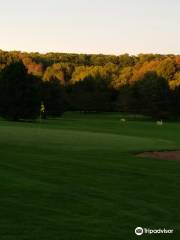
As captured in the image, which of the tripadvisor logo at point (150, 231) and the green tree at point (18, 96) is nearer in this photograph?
the tripadvisor logo at point (150, 231)

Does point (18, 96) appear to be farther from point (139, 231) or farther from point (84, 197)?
point (139, 231)

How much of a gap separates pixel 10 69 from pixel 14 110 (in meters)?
7.36

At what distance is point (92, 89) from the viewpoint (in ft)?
487

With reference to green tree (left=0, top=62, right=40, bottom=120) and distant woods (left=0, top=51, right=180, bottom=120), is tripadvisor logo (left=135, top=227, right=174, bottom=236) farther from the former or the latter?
distant woods (left=0, top=51, right=180, bottom=120)

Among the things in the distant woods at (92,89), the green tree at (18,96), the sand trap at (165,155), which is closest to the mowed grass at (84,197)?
the sand trap at (165,155)

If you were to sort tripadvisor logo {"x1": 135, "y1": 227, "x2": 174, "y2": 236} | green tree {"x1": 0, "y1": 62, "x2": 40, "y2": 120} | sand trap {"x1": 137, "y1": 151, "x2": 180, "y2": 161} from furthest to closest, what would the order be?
green tree {"x1": 0, "y1": 62, "x2": 40, "y2": 120} → sand trap {"x1": 137, "y1": 151, "x2": 180, "y2": 161} → tripadvisor logo {"x1": 135, "y1": 227, "x2": 174, "y2": 236}

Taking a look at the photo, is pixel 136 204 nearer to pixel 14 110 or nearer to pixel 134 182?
pixel 134 182

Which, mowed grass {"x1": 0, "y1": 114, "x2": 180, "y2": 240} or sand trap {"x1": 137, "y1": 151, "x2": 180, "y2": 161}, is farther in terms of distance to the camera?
sand trap {"x1": 137, "y1": 151, "x2": 180, "y2": 161}

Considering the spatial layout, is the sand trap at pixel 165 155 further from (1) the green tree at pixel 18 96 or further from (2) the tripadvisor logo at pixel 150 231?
(1) the green tree at pixel 18 96

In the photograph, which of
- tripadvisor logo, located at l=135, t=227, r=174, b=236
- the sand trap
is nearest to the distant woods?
the sand trap

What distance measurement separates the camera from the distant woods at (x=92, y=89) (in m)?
89.1

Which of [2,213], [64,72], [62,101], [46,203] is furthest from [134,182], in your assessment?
[64,72]

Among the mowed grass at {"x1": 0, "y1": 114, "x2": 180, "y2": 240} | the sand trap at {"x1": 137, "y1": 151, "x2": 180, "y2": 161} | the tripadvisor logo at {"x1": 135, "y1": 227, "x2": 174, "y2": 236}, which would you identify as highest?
the tripadvisor logo at {"x1": 135, "y1": 227, "x2": 174, "y2": 236}

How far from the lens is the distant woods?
89062mm
